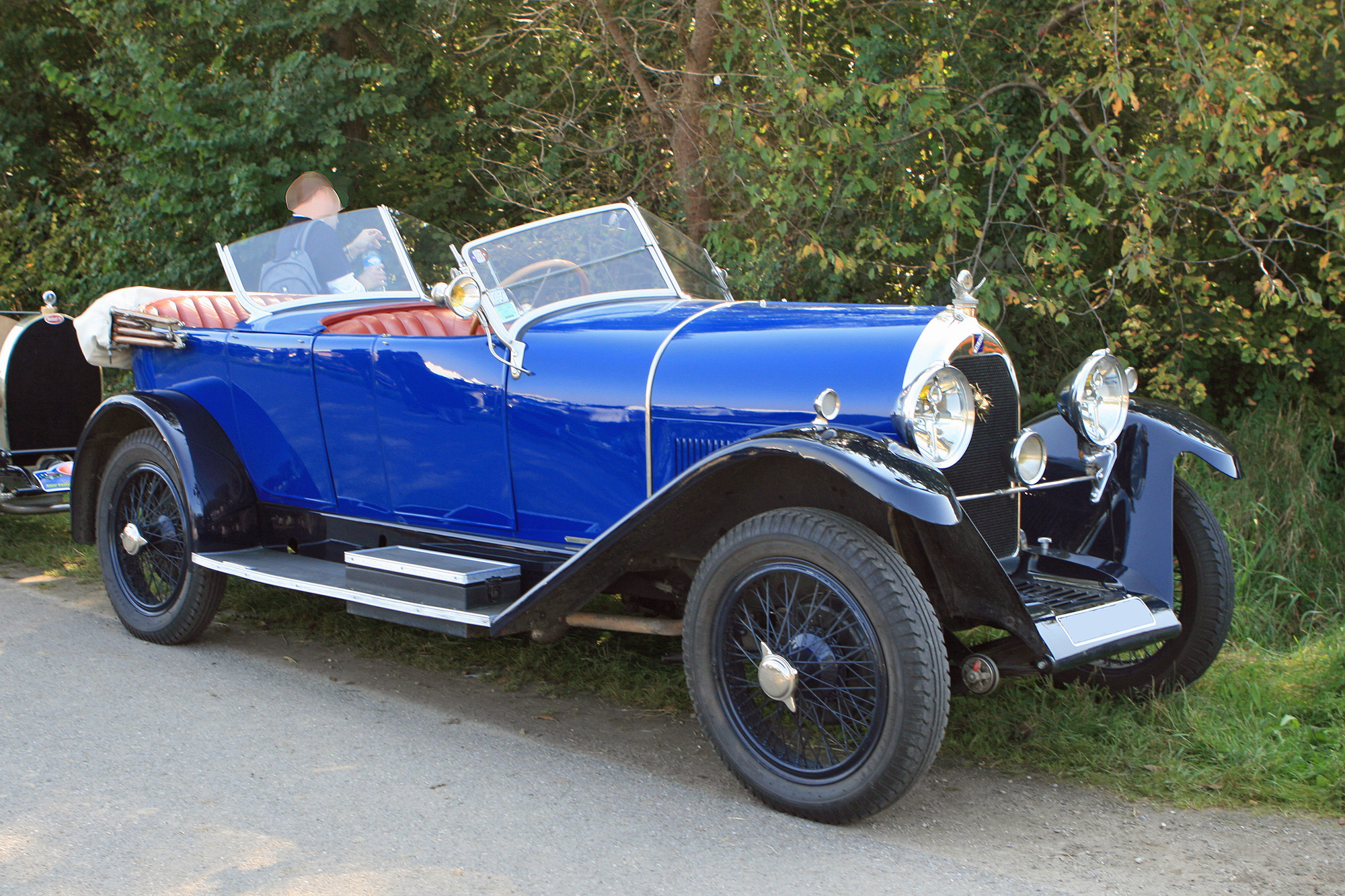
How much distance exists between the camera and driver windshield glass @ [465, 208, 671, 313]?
12.8ft

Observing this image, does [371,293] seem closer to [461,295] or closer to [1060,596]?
[461,295]

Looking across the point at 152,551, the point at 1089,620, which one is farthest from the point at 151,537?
the point at 1089,620

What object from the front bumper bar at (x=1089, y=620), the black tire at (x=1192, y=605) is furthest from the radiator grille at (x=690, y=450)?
the black tire at (x=1192, y=605)

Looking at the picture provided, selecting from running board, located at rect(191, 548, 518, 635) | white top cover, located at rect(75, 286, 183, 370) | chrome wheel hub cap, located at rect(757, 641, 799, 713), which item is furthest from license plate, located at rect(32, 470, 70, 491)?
chrome wheel hub cap, located at rect(757, 641, 799, 713)

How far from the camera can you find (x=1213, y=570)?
3.44 metres

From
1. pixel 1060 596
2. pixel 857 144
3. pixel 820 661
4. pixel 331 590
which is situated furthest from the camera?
pixel 857 144

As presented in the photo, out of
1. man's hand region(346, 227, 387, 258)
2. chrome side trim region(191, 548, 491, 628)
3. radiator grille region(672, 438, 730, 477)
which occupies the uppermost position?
man's hand region(346, 227, 387, 258)

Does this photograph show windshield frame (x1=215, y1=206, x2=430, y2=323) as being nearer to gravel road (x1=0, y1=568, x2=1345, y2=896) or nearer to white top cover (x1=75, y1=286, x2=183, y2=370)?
white top cover (x1=75, y1=286, x2=183, y2=370)

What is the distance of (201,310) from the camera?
4930 millimetres

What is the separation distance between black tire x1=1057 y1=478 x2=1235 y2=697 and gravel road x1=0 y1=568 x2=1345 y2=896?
2.21ft

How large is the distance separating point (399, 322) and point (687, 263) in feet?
3.95

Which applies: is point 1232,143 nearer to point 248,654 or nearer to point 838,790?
point 838,790

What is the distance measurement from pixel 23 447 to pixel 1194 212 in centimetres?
702

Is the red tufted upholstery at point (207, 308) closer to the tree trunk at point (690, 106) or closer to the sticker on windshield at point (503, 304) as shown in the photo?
the sticker on windshield at point (503, 304)
